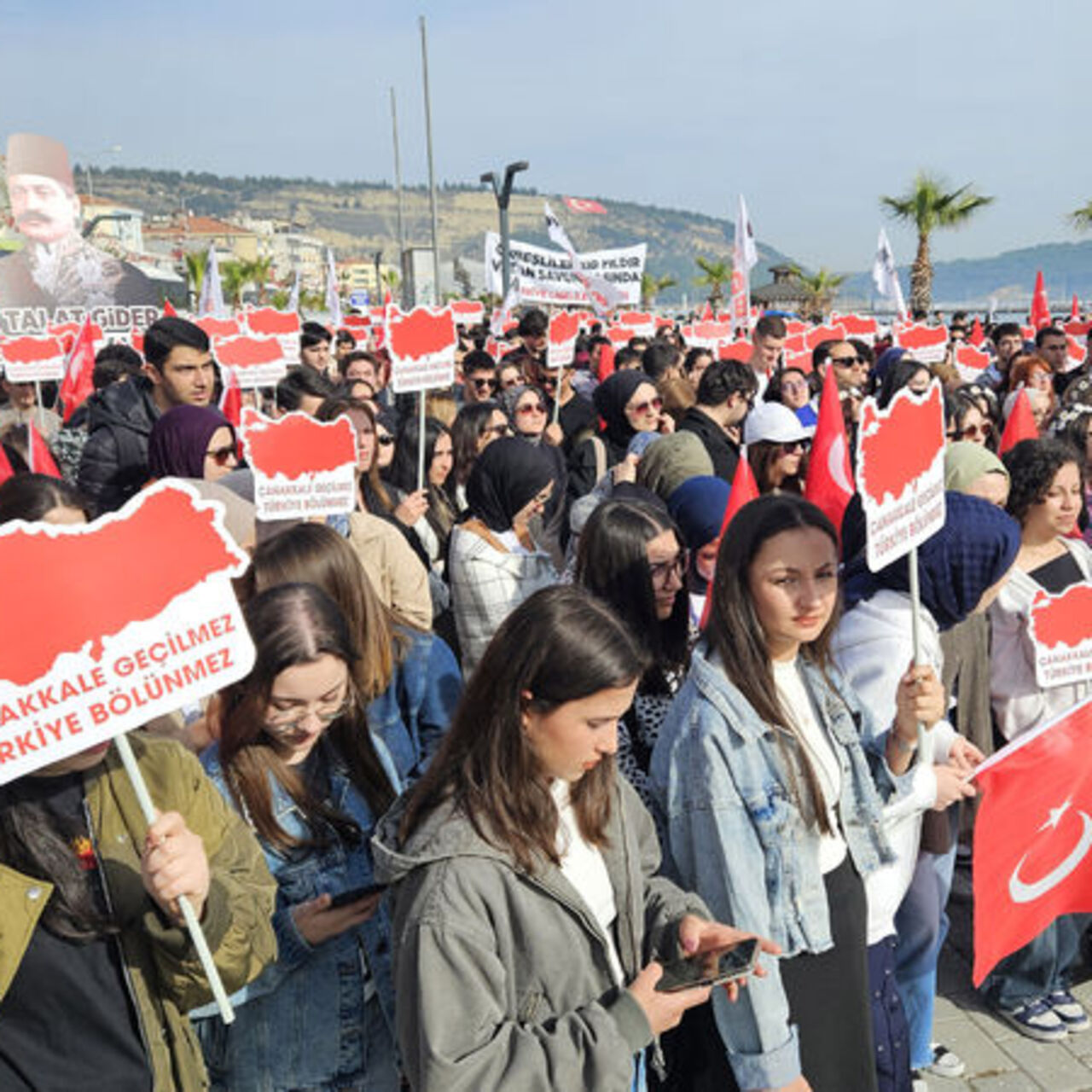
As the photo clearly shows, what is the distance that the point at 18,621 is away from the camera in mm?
1655

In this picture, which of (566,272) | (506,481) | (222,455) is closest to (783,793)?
(506,481)

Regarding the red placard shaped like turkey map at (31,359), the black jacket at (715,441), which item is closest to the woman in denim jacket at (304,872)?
the black jacket at (715,441)

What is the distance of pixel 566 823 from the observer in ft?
6.47

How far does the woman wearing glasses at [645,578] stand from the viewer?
9.77ft

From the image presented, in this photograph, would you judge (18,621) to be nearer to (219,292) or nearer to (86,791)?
(86,791)

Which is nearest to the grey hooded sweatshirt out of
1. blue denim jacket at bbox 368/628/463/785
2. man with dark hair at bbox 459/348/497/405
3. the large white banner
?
blue denim jacket at bbox 368/628/463/785

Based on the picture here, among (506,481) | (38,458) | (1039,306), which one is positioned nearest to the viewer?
(506,481)

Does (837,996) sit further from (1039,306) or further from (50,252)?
(50,252)

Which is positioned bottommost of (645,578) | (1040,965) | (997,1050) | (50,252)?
(997,1050)

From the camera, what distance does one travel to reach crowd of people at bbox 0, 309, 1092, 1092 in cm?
178

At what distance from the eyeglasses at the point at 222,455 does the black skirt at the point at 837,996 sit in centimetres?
323

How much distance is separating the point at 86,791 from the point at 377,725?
1146 millimetres

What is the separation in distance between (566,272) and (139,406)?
748cm

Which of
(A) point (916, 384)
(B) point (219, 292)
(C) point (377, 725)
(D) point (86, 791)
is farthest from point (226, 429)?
(B) point (219, 292)
